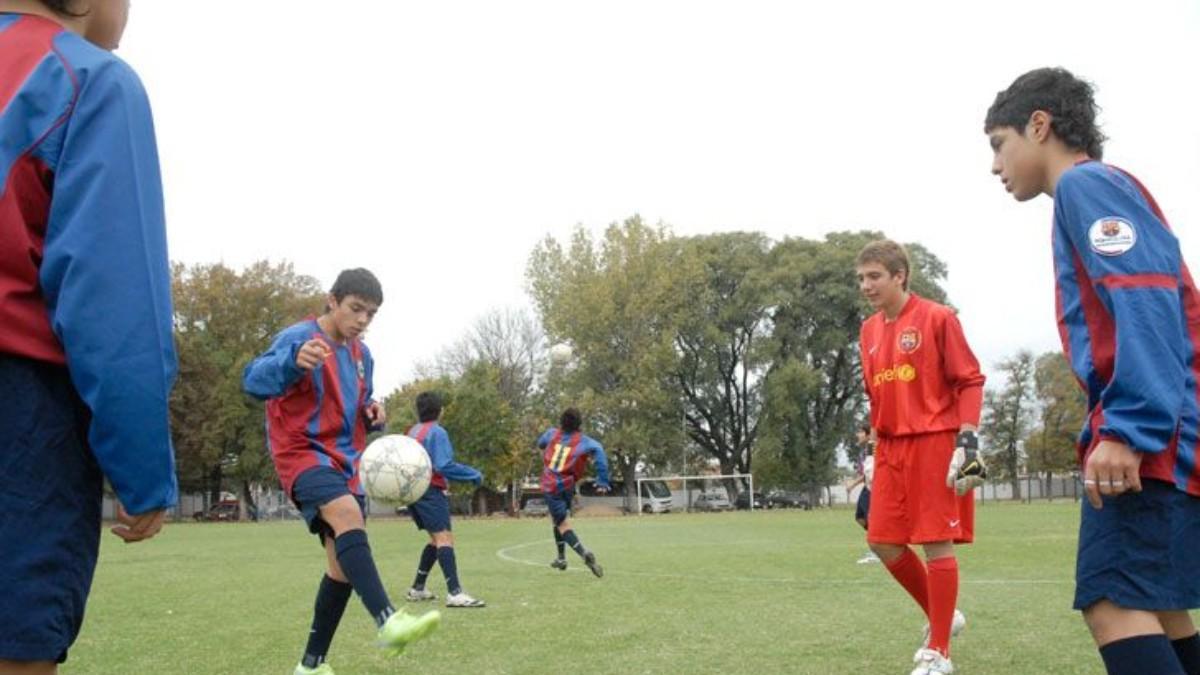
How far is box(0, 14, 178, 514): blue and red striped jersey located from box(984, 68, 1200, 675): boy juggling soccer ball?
2344mm

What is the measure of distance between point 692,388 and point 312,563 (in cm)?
4492

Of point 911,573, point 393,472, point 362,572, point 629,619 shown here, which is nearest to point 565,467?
point 629,619

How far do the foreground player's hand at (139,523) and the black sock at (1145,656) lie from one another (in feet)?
7.95

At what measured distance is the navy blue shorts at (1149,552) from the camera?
282 cm

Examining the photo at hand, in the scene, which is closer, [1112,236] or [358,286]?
[1112,236]

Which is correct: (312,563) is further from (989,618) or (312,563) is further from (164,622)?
(989,618)

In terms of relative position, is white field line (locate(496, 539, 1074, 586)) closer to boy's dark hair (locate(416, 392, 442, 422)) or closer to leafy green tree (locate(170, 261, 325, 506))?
boy's dark hair (locate(416, 392, 442, 422))

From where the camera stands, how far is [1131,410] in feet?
9.11

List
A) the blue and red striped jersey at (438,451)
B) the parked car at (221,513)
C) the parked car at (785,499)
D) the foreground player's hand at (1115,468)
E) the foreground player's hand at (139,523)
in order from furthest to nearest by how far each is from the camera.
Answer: the parked car at (221,513), the parked car at (785,499), the blue and red striped jersey at (438,451), the foreground player's hand at (1115,468), the foreground player's hand at (139,523)

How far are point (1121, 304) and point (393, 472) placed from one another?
478cm

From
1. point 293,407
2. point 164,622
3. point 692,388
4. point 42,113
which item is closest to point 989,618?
point 293,407

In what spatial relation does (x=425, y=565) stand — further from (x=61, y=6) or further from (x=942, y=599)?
(x=61, y=6)

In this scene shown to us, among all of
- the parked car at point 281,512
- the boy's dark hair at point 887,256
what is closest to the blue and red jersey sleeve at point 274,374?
the boy's dark hair at point 887,256

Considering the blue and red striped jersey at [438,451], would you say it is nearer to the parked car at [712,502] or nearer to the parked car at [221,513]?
the parked car at [712,502]
